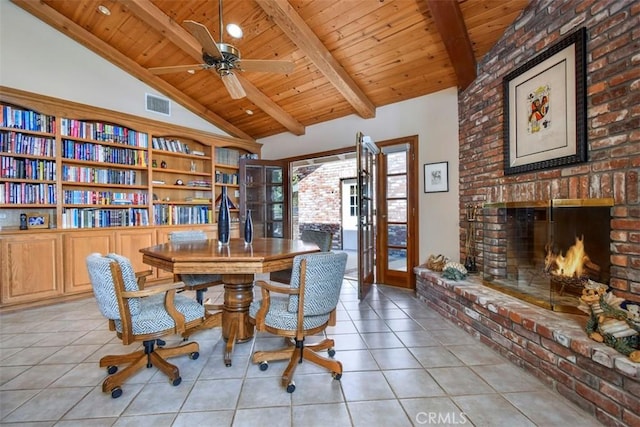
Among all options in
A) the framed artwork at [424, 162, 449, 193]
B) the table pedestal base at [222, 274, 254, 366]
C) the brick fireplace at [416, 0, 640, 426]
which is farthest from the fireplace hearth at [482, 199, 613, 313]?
the table pedestal base at [222, 274, 254, 366]

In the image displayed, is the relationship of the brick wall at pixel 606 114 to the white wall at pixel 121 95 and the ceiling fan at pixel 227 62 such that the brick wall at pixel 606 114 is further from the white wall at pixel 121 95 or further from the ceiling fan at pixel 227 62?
the ceiling fan at pixel 227 62

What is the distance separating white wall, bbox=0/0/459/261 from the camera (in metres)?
3.44

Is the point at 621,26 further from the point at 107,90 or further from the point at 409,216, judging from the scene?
the point at 107,90

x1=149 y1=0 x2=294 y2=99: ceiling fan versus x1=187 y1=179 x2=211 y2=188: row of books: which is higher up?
x1=149 y1=0 x2=294 y2=99: ceiling fan

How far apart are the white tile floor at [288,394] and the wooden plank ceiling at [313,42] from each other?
2.70 meters

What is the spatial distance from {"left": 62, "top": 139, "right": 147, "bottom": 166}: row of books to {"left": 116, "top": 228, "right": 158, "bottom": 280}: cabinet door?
0.95m

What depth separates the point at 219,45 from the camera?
7.27 feet

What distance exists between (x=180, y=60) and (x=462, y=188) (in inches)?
153

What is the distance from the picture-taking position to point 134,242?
13.6 ft

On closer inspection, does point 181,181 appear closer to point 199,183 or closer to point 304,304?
point 199,183

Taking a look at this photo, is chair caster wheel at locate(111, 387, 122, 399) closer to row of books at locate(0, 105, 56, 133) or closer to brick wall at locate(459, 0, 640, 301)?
brick wall at locate(459, 0, 640, 301)

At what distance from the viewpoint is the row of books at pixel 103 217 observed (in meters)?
3.73

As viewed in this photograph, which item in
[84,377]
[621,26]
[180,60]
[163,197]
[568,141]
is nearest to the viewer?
[621,26]

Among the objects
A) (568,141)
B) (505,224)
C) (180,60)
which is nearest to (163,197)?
(180,60)
